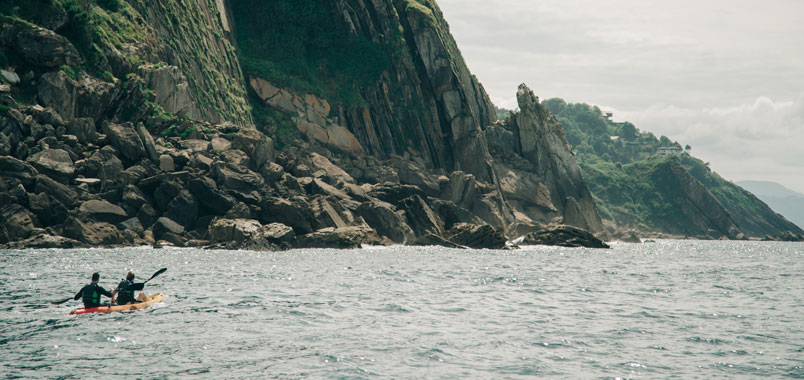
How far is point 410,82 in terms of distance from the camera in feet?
334

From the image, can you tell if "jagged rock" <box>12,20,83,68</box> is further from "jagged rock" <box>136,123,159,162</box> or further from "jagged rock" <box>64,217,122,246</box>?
"jagged rock" <box>64,217,122,246</box>

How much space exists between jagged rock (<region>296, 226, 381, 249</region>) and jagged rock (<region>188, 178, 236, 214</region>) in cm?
676

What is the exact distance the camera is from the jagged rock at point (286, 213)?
55.1m

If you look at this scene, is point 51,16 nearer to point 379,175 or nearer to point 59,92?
point 59,92

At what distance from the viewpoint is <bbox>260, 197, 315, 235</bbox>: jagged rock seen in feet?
181

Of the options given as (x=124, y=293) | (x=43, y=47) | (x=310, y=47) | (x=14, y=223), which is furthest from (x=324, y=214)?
(x=310, y=47)

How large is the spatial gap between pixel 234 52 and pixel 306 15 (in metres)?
14.4

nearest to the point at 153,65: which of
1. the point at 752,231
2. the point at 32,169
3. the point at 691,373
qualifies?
the point at 32,169

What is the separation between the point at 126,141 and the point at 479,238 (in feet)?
119

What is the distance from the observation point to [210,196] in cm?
5303

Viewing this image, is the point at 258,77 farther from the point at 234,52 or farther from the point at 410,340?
the point at 410,340

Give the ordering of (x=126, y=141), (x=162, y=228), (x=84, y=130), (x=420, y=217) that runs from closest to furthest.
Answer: (x=162, y=228)
(x=84, y=130)
(x=126, y=141)
(x=420, y=217)

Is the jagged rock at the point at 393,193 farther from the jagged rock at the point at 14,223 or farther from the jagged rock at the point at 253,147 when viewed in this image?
the jagged rock at the point at 14,223

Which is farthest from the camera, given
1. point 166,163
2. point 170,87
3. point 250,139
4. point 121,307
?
point 170,87
